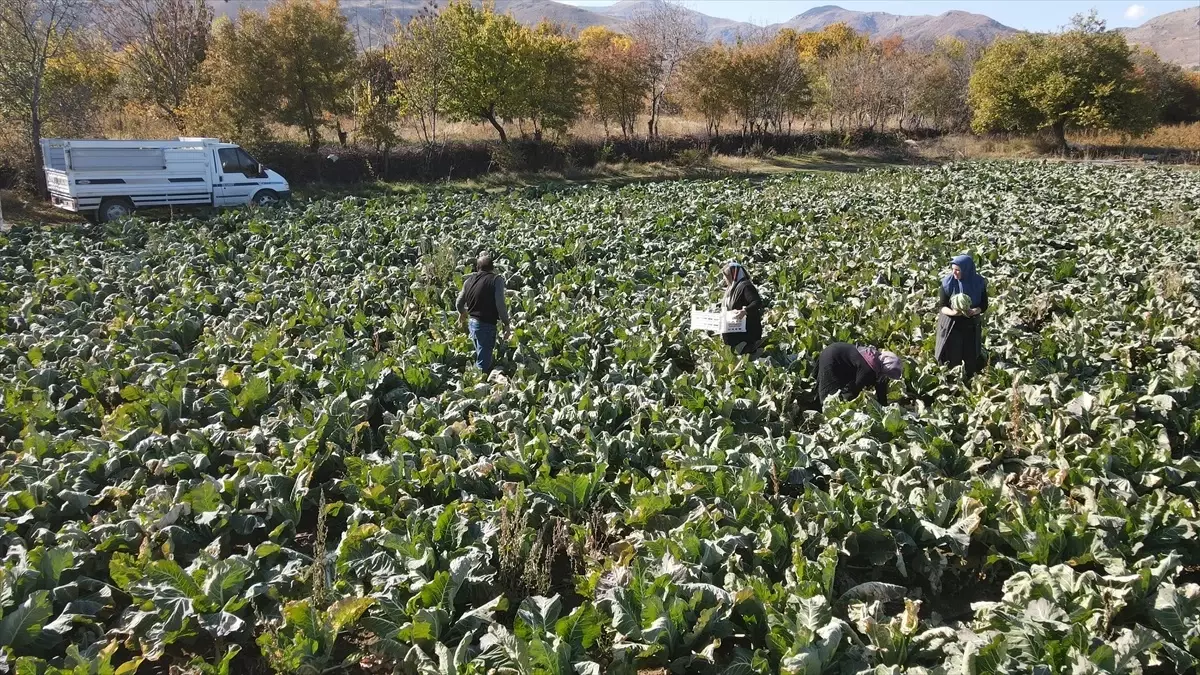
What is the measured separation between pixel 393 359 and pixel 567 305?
3169 mm

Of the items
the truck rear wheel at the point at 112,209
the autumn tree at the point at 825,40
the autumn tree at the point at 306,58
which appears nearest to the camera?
the truck rear wheel at the point at 112,209

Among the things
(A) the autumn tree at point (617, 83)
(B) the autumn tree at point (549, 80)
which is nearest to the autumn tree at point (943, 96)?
(A) the autumn tree at point (617, 83)

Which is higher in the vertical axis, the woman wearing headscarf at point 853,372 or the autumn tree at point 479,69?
the autumn tree at point 479,69

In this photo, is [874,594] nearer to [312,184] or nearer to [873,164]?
[312,184]

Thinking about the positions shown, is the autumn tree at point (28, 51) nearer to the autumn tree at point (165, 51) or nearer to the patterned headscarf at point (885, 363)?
the autumn tree at point (165, 51)

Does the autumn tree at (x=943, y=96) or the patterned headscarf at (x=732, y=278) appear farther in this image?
the autumn tree at (x=943, y=96)

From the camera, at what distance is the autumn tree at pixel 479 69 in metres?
31.6

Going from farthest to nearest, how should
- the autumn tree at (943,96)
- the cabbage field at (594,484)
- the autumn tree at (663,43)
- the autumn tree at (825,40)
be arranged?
the autumn tree at (825,40), the autumn tree at (943,96), the autumn tree at (663,43), the cabbage field at (594,484)

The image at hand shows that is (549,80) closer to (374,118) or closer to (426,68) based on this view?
(426,68)

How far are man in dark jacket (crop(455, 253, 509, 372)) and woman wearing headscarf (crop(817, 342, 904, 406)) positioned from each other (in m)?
3.85

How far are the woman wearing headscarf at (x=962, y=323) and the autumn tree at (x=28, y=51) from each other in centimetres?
2609

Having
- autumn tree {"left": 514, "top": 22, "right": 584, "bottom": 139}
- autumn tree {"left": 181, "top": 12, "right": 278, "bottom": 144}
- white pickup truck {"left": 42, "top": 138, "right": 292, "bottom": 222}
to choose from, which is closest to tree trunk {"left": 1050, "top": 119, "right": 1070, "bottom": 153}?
autumn tree {"left": 514, "top": 22, "right": 584, "bottom": 139}

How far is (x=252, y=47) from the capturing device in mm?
27969

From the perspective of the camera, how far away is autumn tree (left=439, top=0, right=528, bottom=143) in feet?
104
